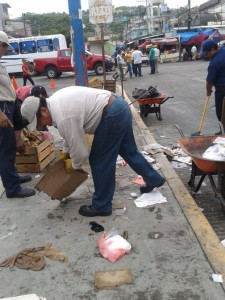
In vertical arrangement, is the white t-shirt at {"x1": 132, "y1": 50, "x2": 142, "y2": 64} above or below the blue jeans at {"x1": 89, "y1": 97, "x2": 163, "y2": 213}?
below

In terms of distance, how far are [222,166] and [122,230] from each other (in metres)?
1.24

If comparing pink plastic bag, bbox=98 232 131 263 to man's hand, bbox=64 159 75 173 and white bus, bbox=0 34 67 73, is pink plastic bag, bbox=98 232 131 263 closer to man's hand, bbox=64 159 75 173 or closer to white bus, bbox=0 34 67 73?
man's hand, bbox=64 159 75 173

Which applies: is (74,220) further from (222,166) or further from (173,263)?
(222,166)

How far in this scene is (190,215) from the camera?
3.52 meters

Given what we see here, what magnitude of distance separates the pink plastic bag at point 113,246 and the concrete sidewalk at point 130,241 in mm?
45

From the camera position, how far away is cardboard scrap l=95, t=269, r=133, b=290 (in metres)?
2.61

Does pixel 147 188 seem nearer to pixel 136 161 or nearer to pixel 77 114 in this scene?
pixel 136 161

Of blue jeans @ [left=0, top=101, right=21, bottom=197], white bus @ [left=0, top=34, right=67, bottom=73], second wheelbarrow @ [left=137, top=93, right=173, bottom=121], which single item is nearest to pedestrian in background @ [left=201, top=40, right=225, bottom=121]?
second wheelbarrow @ [left=137, top=93, right=173, bottom=121]

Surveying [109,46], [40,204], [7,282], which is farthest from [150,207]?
[109,46]

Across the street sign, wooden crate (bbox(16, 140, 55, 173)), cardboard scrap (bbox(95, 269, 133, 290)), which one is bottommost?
cardboard scrap (bbox(95, 269, 133, 290))

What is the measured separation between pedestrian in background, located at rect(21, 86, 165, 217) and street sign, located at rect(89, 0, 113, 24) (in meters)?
4.43

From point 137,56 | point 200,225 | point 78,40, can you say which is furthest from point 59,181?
point 137,56

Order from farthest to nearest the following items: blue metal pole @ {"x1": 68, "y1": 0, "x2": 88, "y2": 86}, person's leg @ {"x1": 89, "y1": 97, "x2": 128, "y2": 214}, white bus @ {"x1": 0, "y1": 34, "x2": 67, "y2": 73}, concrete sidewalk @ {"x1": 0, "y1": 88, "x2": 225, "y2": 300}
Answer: white bus @ {"x1": 0, "y1": 34, "x2": 67, "y2": 73} < blue metal pole @ {"x1": 68, "y1": 0, "x2": 88, "y2": 86} < person's leg @ {"x1": 89, "y1": 97, "x2": 128, "y2": 214} < concrete sidewalk @ {"x1": 0, "y1": 88, "x2": 225, "y2": 300}

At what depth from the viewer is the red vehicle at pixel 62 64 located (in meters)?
23.2
